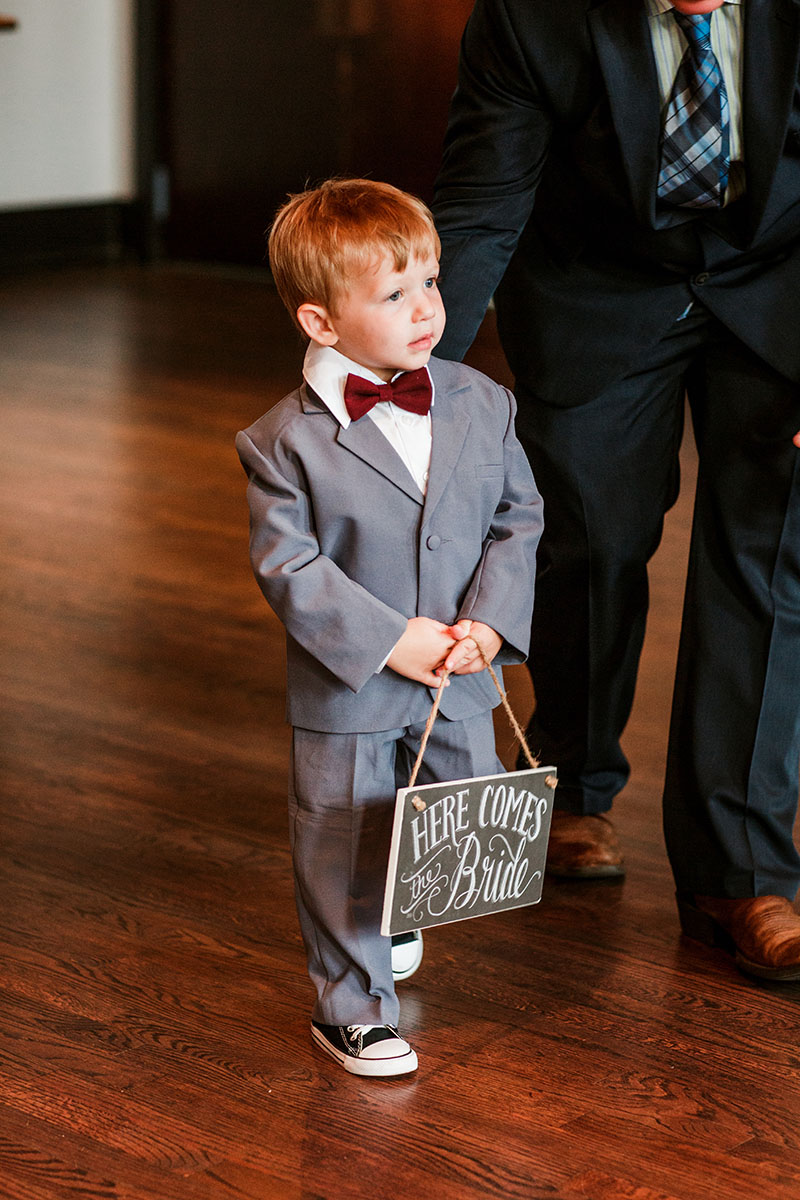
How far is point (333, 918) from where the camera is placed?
5.17 ft

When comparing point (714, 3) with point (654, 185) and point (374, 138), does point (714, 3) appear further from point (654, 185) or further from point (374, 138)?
point (374, 138)

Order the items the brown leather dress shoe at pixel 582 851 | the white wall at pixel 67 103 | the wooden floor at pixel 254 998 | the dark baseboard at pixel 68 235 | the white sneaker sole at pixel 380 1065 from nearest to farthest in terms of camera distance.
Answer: the wooden floor at pixel 254 998, the white sneaker sole at pixel 380 1065, the brown leather dress shoe at pixel 582 851, the white wall at pixel 67 103, the dark baseboard at pixel 68 235

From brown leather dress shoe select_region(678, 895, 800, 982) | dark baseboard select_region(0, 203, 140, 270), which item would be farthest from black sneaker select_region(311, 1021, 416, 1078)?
dark baseboard select_region(0, 203, 140, 270)

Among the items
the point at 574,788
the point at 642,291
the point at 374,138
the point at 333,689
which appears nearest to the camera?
the point at 333,689

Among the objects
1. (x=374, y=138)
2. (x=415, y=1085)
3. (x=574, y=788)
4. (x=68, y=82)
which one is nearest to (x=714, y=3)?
(x=574, y=788)

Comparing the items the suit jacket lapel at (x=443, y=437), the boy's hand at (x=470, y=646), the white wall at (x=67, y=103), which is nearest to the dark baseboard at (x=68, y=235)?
the white wall at (x=67, y=103)

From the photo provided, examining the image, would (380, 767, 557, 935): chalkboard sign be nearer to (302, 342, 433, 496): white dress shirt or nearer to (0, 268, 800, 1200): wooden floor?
(0, 268, 800, 1200): wooden floor

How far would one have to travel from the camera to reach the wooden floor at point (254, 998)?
56.4 inches

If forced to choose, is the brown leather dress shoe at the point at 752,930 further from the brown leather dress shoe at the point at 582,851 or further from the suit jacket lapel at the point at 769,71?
the suit jacket lapel at the point at 769,71

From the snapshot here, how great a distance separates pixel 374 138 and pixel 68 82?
154cm

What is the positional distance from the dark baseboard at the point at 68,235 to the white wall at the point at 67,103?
0.19 feet

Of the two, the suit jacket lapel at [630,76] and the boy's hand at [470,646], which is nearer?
the boy's hand at [470,646]

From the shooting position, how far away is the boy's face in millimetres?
1449

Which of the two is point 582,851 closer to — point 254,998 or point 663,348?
point 254,998
